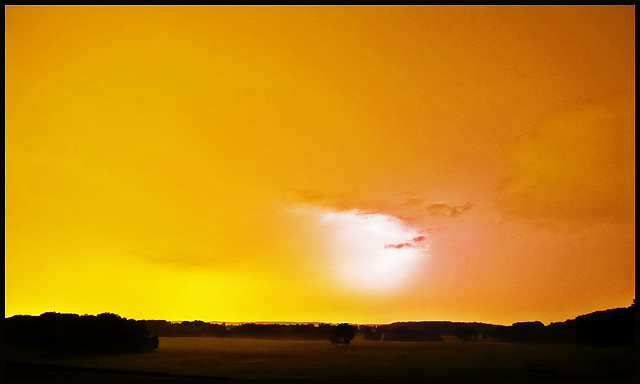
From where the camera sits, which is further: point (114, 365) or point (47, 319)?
point (47, 319)

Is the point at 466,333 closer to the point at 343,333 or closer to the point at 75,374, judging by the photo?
the point at 343,333

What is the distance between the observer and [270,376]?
25.6 m

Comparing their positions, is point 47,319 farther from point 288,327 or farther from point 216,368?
point 288,327

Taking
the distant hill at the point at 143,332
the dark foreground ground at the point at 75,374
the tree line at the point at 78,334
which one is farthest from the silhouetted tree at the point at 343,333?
the dark foreground ground at the point at 75,374

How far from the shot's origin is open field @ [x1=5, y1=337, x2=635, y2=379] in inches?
1008

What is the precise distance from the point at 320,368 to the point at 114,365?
10.8 metres

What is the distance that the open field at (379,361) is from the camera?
2559 cm

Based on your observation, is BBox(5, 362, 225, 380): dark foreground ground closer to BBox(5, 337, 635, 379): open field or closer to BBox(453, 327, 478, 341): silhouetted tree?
BBox(5, 337, 635, 379): open field

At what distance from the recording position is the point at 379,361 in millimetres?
31219

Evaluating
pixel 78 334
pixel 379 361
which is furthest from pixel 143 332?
pixel 379 361

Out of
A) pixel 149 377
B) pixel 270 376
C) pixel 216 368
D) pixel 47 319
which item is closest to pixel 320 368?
pixel 270 376

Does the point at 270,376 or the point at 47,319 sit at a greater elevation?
the point at 47,319

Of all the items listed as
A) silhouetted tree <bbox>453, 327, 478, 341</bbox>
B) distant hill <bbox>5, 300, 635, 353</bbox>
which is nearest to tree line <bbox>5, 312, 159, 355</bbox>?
distant hill <bbox>5, 300, 635, 353</bbox>

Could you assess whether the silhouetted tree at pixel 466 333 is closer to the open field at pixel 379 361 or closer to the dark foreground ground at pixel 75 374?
the open field at pixel 379 361
